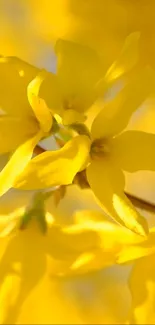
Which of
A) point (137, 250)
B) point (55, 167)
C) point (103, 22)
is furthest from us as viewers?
point (103, 22)

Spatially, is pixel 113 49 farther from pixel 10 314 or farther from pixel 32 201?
pixel 10 314

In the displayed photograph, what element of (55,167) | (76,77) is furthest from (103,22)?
(55,167)

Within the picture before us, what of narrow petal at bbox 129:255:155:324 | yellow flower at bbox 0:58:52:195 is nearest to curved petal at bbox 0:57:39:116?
yellow flower at bbox 0:58:52:195

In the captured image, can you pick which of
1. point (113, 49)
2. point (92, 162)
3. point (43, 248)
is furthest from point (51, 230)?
point (113, 49)

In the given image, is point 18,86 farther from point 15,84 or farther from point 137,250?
point 137,250

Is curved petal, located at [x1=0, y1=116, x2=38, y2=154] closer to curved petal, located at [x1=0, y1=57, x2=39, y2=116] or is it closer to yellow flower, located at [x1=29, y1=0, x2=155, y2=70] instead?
curved petal, located at [x1=0, y1=57, x2=39, y2=116]
